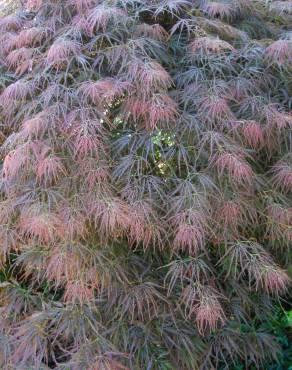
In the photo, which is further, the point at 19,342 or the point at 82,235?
the point at 19,342

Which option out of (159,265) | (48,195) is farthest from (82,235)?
(159,265)

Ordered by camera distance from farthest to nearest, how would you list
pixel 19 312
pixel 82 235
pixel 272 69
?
pixel 272 69
pixel 19 312
pixel 82 235

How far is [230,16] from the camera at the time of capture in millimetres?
2832

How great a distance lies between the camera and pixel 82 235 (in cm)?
215

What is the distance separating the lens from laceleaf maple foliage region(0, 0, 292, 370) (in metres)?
2.19

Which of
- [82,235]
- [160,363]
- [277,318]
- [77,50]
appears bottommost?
[277,318]

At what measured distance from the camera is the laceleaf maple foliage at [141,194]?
7.19 ft

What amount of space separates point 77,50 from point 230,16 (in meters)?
0.88

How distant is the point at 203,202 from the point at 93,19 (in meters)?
0.97

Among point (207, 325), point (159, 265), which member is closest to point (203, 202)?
point (159, 265)

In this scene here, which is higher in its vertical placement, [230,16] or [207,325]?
[230,16]

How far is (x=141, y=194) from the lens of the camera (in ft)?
7.21

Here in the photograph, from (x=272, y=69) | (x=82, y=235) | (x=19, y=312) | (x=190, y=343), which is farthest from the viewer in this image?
(x=272, y=69)

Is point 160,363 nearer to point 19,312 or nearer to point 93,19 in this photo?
point 19,312
